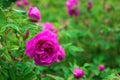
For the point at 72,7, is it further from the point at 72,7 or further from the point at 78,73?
the point at 78,73

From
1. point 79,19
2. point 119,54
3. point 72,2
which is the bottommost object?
point 119,54

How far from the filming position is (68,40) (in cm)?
340

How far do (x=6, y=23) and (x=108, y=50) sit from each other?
1.70m

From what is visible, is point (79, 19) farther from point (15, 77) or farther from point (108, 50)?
point (15, 77)

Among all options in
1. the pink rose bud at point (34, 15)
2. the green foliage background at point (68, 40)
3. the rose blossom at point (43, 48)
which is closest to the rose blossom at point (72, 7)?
the green foliage background at point (68, 40)

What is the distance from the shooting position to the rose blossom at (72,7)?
3.47m

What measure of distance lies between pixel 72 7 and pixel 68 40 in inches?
12.5

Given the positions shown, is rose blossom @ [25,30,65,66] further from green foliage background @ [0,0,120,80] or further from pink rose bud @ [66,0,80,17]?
pink rose bud @ [66,0,80,17]

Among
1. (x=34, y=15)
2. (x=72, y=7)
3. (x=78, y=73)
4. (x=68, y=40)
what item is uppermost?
(x=34, y=15)

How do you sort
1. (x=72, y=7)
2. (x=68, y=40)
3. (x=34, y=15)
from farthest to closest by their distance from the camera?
(x=72, y=7), (x=68, y=40), (x=34, y=15)

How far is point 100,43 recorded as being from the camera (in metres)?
3.55

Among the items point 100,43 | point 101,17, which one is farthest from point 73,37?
point 101,17

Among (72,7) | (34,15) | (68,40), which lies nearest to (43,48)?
(34,15)

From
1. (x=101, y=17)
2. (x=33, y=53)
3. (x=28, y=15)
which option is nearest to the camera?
(x=33, y=53)
